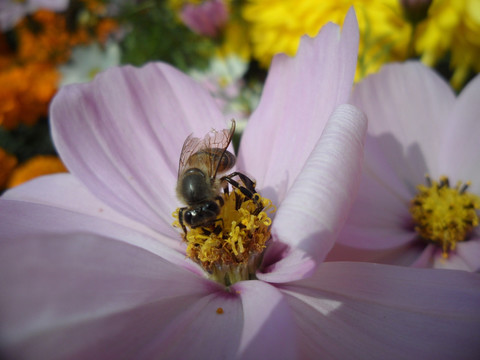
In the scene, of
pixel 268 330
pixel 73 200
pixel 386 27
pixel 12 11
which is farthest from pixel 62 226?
pixel 12 11

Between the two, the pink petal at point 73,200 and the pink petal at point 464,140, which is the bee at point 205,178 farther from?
the pink petal at point 464,140

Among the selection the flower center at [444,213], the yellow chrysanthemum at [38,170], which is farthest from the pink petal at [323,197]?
the yellow chrysanthemum at [38,170]

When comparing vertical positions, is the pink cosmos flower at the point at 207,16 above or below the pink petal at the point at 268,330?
above

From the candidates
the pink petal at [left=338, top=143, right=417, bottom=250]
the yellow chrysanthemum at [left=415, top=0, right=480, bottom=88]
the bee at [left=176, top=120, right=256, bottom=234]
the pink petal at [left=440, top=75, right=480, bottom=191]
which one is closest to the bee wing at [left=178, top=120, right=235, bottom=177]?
the bee at [left=176, top=120, right=256, bottom=234]

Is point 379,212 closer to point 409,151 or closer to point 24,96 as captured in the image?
point 409,151

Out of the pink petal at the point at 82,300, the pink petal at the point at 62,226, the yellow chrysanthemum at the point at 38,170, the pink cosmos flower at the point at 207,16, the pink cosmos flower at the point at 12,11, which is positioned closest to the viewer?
the pink petal at the point at 82,300

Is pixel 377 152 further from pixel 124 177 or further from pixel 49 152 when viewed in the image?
pixel 49 152

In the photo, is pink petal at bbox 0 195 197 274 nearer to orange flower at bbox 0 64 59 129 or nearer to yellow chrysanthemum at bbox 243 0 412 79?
yellow chrysanthemum at bbox 243 0 412 79

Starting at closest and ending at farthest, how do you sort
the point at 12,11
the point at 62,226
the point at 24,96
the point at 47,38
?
the point at 62,226, the point at 24,96, the point at 12,11, the point at 47,38
